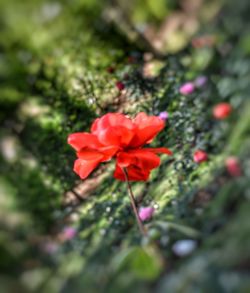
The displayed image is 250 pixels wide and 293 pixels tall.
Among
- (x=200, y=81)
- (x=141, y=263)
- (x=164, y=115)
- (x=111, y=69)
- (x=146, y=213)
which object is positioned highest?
(x=111, y=69)

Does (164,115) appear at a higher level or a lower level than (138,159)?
higher

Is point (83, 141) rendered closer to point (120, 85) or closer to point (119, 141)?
point (119, 141)

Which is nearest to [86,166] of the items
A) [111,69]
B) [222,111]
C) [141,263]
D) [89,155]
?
[89,155]

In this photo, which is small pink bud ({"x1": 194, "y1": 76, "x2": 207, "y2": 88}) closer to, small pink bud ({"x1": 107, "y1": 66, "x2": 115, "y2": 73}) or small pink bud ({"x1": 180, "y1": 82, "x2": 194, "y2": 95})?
small pink bud ({"x1": 180, "y1": 82, "x2": 194, "y2": 95})

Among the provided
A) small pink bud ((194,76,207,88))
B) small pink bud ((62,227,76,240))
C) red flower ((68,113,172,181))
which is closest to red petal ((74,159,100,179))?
red flower ((68,113,172,181))

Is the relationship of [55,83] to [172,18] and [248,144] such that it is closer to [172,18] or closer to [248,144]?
[172,18]
